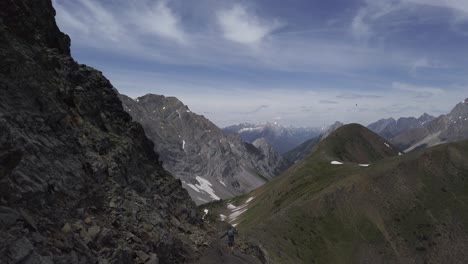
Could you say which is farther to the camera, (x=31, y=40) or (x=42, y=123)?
(x=31, y=40)

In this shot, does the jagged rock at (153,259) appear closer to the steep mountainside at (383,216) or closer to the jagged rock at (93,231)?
the jagged rock at (93,231)

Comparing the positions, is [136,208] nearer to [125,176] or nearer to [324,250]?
[125,176]

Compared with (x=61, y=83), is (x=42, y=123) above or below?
below

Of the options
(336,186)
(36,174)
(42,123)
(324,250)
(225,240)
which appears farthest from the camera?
(336,186)

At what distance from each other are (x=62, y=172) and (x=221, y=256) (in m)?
17.8

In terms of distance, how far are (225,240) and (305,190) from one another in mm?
122559

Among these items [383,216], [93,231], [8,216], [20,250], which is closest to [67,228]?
[93,231]

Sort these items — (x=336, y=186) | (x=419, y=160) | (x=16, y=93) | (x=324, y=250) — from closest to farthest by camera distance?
(x=16, y=93), (x=324, y=250), (x=336, y=186), (x=419, y=160)

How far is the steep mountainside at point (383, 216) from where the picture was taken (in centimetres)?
11412

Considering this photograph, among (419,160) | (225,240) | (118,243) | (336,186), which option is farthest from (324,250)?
(118,243)

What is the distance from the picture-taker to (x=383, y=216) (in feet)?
439

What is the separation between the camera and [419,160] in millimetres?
156250

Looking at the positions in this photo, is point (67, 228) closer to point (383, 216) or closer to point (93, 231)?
point (93, 231)

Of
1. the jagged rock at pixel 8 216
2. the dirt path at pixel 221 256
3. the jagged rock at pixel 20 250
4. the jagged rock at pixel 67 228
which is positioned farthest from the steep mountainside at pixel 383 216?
the jagged rock at pixel 8 216
